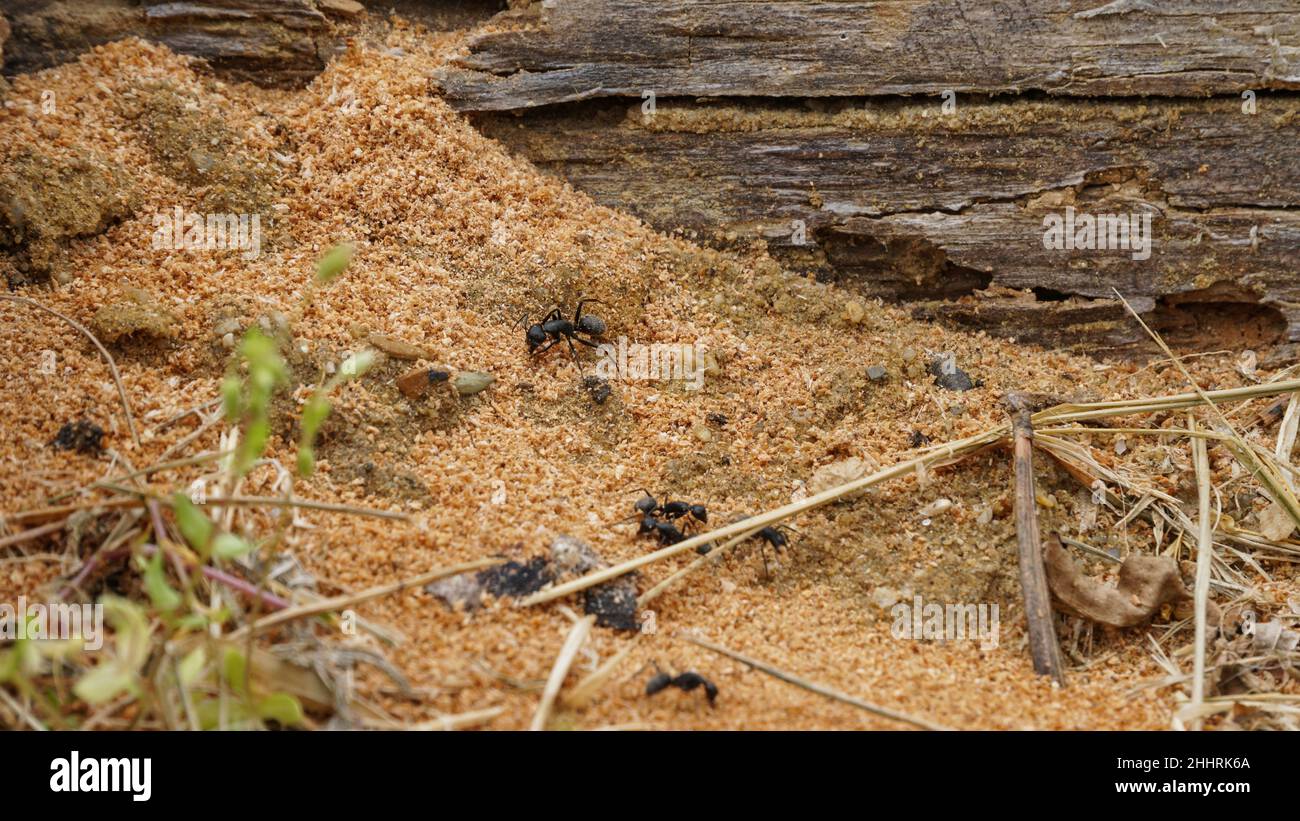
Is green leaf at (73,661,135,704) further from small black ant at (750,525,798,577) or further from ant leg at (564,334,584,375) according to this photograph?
ant leg at (564,334,584,375)

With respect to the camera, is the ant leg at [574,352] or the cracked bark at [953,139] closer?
the ant leg at [574,352]

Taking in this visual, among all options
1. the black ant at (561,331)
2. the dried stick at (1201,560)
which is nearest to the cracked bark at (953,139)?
the black ant at (561,331)

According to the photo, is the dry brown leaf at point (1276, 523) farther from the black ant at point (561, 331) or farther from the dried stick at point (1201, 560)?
the black ant at point (561, 331)

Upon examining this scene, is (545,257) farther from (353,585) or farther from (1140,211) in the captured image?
(1140,211)

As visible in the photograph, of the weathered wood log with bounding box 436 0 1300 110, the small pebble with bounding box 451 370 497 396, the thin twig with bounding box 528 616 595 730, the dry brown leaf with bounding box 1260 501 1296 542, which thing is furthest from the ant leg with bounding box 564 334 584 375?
the dry brown leaf with bounding box 1260 501 1296 542

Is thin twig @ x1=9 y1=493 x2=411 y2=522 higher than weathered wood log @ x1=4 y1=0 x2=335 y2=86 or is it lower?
lower

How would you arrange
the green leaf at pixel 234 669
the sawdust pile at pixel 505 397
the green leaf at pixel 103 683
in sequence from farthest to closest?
1. the sawdust pile at pixel 505 397
2. the green leaf at pixel 234 669
3. the green leaf at pixel 103 683

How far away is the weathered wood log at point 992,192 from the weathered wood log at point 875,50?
12 centimetres

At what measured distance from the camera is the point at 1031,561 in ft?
11.7

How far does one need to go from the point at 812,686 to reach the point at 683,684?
0.40 meters

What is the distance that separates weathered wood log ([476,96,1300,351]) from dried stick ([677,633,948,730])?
2.49m

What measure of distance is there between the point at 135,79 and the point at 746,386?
3.23m

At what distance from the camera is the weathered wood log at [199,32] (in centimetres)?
470

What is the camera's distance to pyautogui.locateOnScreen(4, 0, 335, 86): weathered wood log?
4.70 meters
